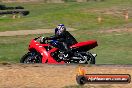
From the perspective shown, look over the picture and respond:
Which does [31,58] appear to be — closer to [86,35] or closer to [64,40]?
[64,40]

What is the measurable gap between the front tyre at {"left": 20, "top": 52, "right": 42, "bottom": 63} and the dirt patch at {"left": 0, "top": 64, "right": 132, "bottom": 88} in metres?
1.87

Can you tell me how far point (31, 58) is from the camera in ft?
60.7

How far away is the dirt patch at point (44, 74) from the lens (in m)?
13.2

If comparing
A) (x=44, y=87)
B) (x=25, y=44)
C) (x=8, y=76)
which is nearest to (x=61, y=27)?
(x=8, y=76)

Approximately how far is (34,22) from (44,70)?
28121 mm

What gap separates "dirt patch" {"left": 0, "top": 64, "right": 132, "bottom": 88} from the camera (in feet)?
43.2

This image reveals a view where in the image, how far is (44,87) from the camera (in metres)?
12.9

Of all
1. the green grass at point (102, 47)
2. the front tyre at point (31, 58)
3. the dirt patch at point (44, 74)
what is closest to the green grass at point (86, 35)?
the green grass at point (102, 47)

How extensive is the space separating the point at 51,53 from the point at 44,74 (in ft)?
13.7

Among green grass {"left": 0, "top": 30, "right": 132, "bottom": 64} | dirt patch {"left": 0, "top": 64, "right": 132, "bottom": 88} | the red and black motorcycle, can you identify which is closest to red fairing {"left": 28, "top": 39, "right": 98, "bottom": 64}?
the red and black motorcycle

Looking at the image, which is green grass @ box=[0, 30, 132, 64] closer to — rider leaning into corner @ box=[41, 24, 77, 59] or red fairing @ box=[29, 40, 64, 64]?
rider leaning into corner @ box=[41, 24, 77, 59]

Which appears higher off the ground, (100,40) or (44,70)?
(44,70)

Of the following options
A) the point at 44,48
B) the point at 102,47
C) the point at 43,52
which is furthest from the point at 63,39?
the point at 102,47

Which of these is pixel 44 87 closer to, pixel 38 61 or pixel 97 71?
pixel 97 71
